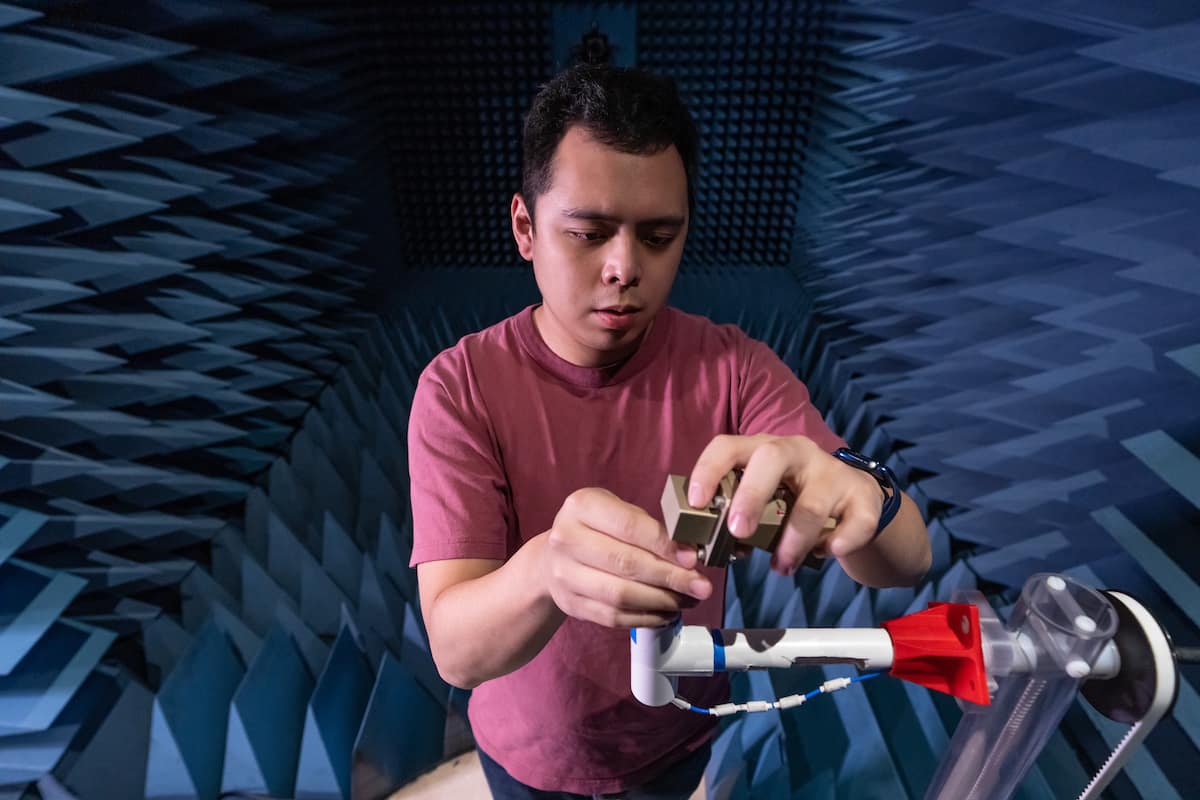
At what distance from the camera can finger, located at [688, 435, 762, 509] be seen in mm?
380

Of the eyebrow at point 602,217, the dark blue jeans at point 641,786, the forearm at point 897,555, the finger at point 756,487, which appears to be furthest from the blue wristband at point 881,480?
the dark blue jeans at point 641,786

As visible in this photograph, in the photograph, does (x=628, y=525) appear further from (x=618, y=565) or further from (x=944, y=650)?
(x=944, y=650)

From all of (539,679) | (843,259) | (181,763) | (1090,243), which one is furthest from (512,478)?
(843,259)

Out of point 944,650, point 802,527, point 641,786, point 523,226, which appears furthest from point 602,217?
point 641,786

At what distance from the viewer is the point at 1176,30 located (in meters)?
0.99

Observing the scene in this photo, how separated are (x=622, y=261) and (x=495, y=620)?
1.13 feet

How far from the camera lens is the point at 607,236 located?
0.60m

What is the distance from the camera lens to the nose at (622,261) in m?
0.59

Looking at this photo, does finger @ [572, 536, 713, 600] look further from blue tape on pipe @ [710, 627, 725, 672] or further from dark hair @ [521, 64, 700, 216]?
dark hair @ [521, 64, 700, 216]

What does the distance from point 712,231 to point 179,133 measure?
1880mm

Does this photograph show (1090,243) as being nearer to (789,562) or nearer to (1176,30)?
(1176,30)

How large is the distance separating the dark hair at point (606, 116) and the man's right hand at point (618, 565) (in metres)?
0.35

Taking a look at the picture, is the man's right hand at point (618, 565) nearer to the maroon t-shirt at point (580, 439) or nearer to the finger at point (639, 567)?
the finger at point (639, 567)

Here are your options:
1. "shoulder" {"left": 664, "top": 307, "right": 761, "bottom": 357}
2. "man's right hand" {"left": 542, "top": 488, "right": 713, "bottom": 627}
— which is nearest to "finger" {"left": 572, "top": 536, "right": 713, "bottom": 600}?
"man's right hand" {"left": 542, "top": 488, "right": 713, "bottom": 627}
